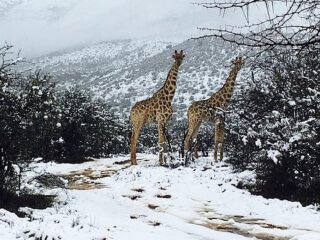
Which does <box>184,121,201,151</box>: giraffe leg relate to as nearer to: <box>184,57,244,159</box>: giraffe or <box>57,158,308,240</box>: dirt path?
<box>184,57,244,159</box>: giraffe

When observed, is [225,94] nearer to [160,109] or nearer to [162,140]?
[160,109]

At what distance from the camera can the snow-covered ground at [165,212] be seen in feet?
22.9

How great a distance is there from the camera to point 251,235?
25.5ft

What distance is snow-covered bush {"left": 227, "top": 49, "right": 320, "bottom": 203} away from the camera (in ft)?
32.0

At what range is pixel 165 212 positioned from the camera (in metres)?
9.45

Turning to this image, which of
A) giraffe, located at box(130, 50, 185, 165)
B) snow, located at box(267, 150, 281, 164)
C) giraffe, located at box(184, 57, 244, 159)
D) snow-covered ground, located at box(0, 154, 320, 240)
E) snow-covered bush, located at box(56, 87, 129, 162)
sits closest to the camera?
snow-covered ground, located at box(0, 154, 320, 240)

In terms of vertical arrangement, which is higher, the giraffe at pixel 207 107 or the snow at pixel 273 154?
the giraffe at pixel 207 107

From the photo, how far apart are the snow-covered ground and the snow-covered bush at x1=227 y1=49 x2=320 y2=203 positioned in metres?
0.64

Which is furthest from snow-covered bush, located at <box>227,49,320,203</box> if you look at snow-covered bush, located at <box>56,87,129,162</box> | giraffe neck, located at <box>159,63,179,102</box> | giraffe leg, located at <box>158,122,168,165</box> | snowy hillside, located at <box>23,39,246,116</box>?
snowy hillside, located at <box>23,39,246,116</box>

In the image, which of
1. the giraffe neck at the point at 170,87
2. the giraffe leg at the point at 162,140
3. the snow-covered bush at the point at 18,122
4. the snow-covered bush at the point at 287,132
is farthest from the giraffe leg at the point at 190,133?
the snow-covered bush at the point at 18,122

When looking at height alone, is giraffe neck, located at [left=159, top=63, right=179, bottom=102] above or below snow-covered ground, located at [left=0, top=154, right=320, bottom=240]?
above

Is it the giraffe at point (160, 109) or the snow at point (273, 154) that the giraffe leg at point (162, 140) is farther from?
the snow at point (273, 154)

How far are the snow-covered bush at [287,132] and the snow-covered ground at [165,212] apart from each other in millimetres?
637

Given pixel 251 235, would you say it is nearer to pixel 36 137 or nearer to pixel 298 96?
pixel 298 96
